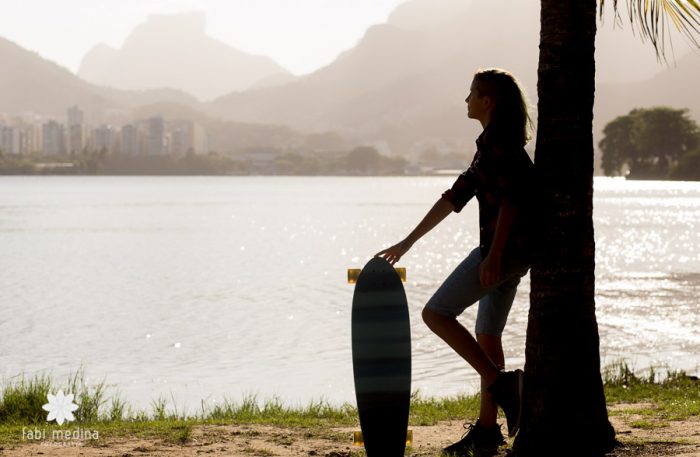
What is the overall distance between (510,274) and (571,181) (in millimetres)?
813

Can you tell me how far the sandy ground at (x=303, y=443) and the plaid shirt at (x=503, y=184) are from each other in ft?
5.39

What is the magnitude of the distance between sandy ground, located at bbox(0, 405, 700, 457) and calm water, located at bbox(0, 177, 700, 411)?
20.6 feet

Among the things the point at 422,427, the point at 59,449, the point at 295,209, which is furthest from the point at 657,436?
the point at 295,209

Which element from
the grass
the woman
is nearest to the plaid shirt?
the woman

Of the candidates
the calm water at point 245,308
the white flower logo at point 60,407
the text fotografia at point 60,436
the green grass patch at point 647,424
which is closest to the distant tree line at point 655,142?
the calm water at point 245,308

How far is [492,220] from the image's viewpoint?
627 cm

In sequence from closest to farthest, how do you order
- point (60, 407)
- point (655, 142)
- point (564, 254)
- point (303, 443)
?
point (564, 254)
point (303, 443)
point (60, 407)
point (655, 142)

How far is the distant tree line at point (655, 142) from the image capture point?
487 feet

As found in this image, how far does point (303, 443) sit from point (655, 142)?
496 feet

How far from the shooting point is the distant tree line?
148m

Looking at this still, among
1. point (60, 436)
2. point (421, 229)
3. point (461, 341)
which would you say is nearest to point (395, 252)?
point (421, 229)

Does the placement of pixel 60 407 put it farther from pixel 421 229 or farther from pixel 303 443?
pixel 421 229

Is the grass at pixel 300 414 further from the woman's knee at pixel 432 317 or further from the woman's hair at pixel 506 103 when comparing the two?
the woman's hair at pixel 506 103

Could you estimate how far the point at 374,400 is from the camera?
6168 mm
